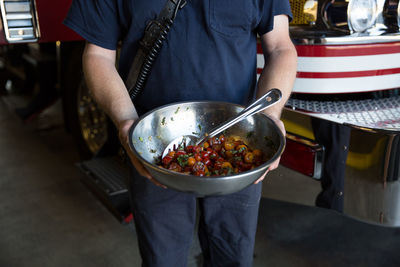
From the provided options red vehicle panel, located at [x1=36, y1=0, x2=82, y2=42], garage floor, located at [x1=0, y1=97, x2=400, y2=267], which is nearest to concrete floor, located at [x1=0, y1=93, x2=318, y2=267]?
garage floor, located at [x1=0, y1=97, x2=400, y2=267]

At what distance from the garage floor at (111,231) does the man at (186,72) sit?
0.51 meters

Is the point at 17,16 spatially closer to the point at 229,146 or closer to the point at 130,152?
the point at 130,152

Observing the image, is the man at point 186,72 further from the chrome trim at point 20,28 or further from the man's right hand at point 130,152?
the chrome trim at point 20,28

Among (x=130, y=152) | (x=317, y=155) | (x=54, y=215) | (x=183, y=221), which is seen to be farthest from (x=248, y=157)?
(x=54, y=215)

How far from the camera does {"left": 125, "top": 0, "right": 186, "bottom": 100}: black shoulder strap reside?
4.11ft

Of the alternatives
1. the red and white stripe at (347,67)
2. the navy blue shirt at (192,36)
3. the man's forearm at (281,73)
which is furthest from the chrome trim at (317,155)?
the navy blue shirt at (192,36)

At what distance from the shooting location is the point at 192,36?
4.21 feet

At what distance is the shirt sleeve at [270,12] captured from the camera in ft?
4.39

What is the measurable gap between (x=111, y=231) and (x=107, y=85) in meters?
1.35

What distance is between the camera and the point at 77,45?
2898mm

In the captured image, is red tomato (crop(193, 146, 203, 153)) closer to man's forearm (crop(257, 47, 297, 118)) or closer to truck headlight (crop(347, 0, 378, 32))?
man's forearm (crop(257, 47, 297, 118))

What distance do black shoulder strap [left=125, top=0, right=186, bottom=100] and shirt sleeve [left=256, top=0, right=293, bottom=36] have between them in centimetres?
27

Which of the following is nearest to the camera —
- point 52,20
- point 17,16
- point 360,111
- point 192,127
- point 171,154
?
point 171,154

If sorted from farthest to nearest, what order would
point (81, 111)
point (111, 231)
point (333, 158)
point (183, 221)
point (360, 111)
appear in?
point (81, 111), point (111, 231), point (360, 111), point (333, 158), point (183, 221)
